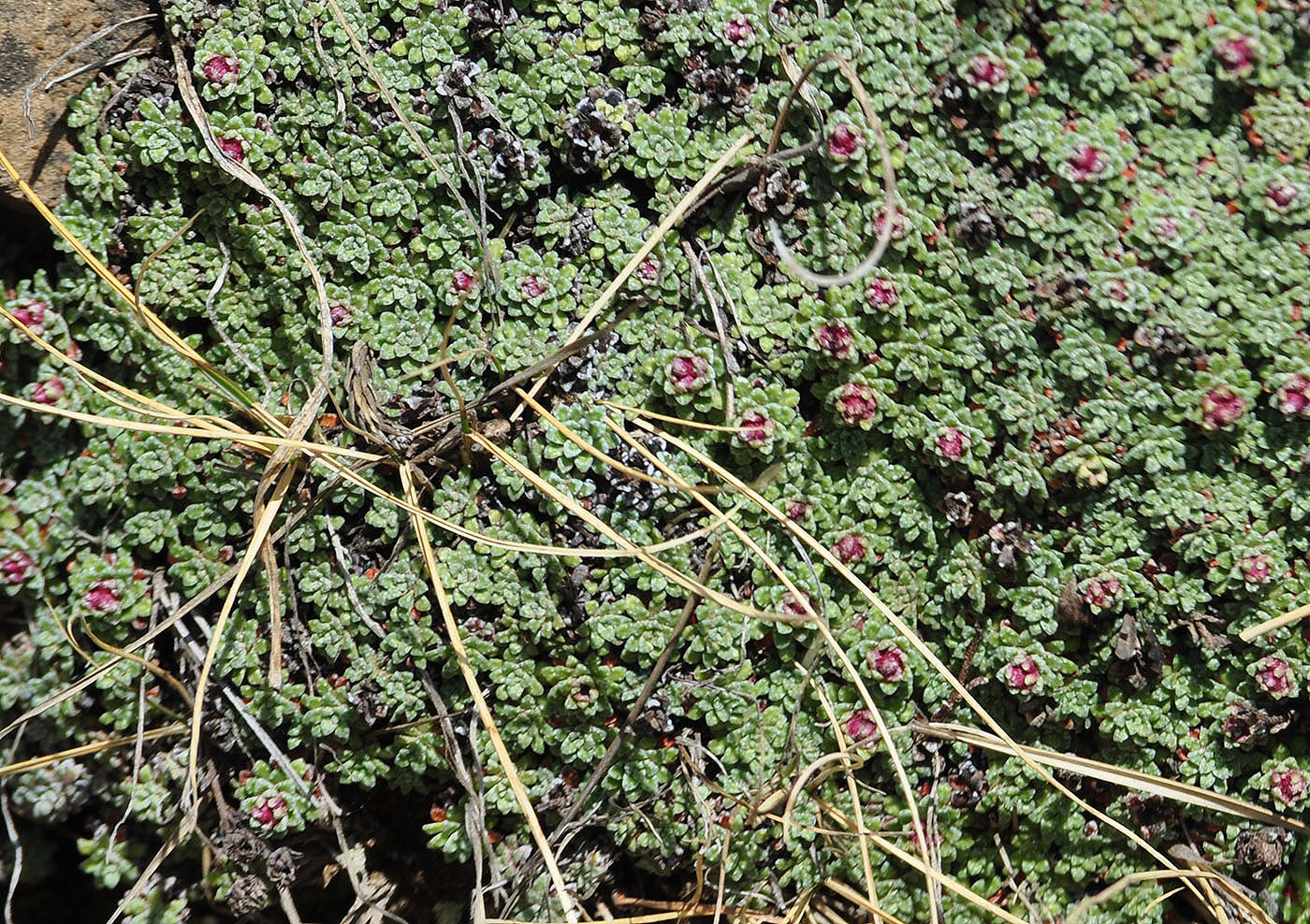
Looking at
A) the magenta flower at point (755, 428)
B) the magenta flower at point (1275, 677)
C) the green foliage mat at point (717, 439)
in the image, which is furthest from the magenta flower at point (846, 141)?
the magenta flower at point (1275, 677)

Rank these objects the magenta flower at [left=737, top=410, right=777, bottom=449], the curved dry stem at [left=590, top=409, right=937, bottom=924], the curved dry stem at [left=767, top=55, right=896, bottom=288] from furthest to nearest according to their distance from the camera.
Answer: the magenta flower at [left=737, top=410, right=777, bottom=449] < the curved dry stem at [left=590, top=409, right=937, bottom=924] < the curved dry stem at [left=767, top=55, right=896, bottom=288]

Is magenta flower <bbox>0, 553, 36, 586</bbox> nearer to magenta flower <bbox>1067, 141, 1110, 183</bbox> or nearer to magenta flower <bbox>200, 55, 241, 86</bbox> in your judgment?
magenta flower <bbox>200, 55, 241, 86</bbox>

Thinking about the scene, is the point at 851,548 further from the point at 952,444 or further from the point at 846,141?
the point at 846,141

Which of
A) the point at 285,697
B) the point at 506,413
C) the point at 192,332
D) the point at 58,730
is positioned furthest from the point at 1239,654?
the point at 58,730

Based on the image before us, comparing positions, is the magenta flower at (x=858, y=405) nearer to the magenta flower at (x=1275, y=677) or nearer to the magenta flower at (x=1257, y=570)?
the magenta flower at (x=1257, y=570)

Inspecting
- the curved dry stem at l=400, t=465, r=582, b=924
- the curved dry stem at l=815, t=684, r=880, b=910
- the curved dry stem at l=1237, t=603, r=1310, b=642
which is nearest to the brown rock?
the curved dry stem at l=400, t=465, r=582, b=924

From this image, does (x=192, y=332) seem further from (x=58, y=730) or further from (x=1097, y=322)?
(x=1097, y=322)
